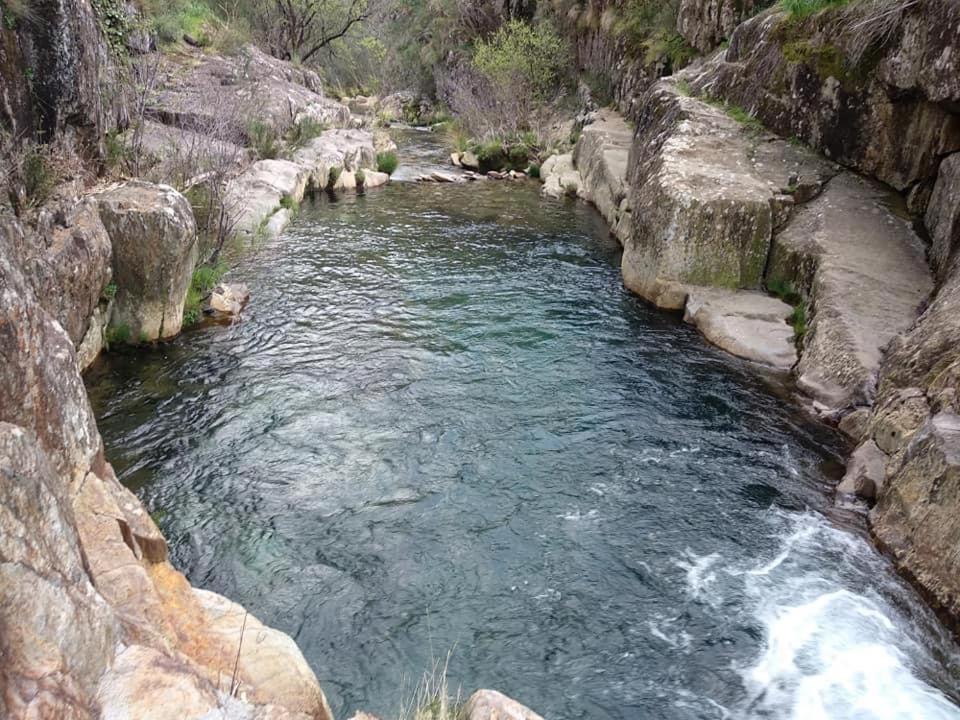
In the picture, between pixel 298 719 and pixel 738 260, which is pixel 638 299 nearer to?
pixel 738 260

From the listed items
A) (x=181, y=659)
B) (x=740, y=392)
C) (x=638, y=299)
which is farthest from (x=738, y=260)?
(x=181, y=659)

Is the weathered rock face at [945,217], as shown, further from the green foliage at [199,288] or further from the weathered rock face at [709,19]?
the green foliage at [199,288]

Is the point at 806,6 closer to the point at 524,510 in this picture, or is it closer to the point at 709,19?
the point at 709,19

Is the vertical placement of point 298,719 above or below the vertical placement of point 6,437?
below

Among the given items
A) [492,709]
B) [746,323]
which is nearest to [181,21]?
[746,323]

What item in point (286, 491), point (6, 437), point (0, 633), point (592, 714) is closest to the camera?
point (0, 633)

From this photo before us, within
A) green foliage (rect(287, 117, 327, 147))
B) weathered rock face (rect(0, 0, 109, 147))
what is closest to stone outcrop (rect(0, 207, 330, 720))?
weathered rock face (rect(0, 0, 109, 147))

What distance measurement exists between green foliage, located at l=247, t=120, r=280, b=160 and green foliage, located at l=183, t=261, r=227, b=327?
33.4ft

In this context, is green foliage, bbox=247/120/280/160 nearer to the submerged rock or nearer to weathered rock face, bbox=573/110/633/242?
weathered rock face, bbox=573/110/633/242

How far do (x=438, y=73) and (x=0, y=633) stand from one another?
4553 centimetres

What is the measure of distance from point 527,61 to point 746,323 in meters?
23.0

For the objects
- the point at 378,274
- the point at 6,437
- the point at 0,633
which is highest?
the point at 6,437

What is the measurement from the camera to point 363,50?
5294 cm

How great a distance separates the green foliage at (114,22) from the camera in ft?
53.2
